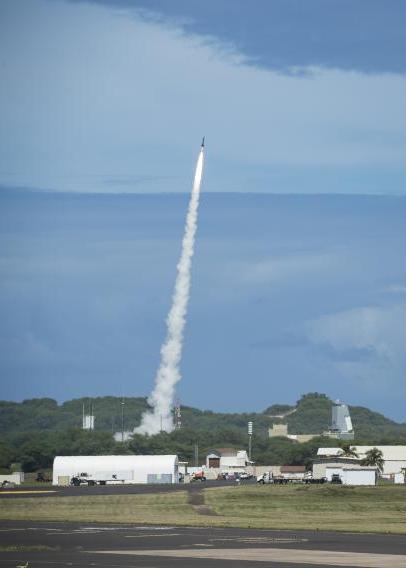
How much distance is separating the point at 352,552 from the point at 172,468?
425 feet

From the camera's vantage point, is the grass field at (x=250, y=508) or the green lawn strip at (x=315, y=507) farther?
the grass field at (x=250, y=508)

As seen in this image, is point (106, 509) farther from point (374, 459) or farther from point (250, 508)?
point (374, 459)

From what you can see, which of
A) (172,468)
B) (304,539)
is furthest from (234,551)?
(172,468)

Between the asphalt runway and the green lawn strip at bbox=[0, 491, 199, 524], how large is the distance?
8.83 meters

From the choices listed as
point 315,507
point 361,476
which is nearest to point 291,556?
point 315,507

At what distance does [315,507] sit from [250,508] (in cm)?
621

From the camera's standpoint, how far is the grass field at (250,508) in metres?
83.2

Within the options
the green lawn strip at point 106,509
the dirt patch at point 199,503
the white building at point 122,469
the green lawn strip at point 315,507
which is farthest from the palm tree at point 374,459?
the green lawn strip at point 106,509

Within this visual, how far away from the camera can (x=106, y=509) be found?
3920 inches

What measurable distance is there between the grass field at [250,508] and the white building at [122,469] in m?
51.5

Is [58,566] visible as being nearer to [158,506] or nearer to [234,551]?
[234,551]

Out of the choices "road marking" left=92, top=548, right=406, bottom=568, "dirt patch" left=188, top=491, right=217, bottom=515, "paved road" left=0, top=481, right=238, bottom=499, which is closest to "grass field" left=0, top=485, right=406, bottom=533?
"dirt patch" left=188, top=491, right=217, bottom=515

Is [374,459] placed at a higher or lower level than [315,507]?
higher

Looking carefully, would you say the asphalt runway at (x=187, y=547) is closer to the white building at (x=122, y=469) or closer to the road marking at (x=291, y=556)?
the road marking at (x=291, y=556)
